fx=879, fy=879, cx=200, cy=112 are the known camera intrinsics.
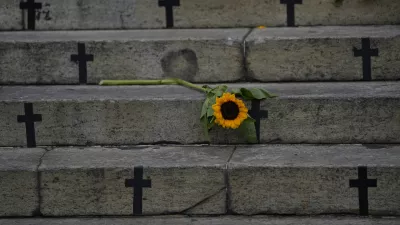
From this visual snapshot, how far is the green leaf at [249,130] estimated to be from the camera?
4598mm

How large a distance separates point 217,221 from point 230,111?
60 cm

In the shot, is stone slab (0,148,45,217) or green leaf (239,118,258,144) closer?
stone slab (0,148,45,217)

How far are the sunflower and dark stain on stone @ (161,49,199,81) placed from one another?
0.61m

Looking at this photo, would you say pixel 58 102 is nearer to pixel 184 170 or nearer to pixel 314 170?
pixel 184 170

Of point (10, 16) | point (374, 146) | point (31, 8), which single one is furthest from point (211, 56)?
point (10, 16)

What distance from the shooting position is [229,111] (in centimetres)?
455

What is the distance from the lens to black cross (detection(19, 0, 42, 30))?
5551 mm

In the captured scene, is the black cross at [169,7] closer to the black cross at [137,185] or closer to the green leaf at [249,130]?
the green leaf at [249,130]

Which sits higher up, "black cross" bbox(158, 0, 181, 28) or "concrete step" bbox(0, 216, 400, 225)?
"black cross" bbox(158, 0, 181, 28)

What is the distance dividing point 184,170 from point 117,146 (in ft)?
1.82

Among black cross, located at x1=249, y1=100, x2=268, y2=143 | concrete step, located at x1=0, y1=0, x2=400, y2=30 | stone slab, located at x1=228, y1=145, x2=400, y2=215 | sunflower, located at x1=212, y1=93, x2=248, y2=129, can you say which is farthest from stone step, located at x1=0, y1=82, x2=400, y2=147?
concrete step, located at x1=0, y1=0, x2=400, y2=30

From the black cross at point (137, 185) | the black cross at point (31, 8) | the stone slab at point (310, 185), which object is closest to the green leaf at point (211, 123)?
the stone slab at point (310, 185)

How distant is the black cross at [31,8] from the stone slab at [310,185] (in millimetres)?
1881

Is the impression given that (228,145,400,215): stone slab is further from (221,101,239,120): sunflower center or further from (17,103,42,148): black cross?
(17,103,42,148): black cross
